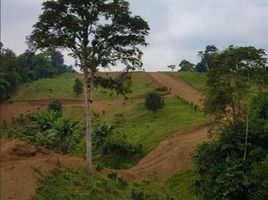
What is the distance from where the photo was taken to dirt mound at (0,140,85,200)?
82.1 ft

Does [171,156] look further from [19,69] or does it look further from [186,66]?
[186,66]

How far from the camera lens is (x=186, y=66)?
432 ft

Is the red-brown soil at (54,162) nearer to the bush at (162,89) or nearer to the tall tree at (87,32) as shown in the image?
the tall tree at (87,32)

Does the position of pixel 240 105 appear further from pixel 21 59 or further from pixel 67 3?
pixel 21 59

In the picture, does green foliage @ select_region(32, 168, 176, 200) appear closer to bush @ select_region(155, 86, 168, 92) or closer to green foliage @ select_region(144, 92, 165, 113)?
green foliage @ select_region(144, 92, 165, 113)

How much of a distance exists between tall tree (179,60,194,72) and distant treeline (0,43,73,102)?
36.1 m

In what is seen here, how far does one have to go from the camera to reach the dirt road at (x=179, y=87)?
239ft

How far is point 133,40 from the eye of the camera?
3091 centimetres

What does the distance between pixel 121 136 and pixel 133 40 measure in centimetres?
1744

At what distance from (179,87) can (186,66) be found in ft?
162

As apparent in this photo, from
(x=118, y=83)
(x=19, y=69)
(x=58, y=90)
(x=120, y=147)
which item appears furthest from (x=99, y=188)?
(x=19, y=69)

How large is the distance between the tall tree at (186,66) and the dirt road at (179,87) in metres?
27.3

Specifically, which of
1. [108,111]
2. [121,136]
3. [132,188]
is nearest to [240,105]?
[132,188]

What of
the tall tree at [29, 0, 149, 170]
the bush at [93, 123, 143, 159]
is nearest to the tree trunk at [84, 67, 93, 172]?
the tall tree at [29, 0, 149, 170]
